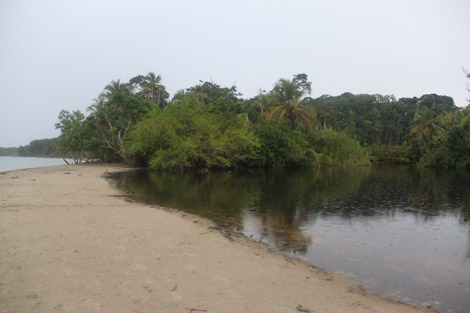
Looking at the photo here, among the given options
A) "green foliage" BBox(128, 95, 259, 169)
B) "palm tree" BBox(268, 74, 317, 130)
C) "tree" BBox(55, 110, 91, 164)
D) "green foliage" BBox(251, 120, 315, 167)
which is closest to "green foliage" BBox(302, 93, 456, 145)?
"palm tree" BBox(268, 74, 317, 130)

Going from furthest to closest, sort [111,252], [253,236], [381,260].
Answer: [253,236], [381,260], [111,252]

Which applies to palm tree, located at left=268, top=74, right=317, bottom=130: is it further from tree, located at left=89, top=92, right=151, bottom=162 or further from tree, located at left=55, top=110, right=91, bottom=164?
tree, located at left=55, top=110, right=91, bottom=164

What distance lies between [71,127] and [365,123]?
5275 centimetres

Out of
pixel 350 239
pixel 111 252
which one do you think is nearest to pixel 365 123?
pixel 350 239

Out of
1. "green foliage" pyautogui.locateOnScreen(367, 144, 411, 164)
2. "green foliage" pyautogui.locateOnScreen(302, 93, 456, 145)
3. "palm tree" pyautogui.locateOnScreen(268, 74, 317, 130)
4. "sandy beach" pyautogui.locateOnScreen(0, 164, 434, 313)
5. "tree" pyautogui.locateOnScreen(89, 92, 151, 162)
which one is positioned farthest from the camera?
"green foliage" pyautogui.locateOnScreen(302, 93, 456, 145)

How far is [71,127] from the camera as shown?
39.3 metres

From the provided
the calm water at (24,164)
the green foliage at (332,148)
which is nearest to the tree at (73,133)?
the calm water at (24,164)

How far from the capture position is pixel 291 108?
39719 mm

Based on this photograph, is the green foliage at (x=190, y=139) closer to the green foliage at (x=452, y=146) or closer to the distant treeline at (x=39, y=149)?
the green foliage at (x=452, y=146)

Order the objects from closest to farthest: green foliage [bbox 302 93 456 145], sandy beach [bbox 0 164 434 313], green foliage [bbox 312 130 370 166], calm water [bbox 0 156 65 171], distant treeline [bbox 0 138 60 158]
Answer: sandy beach [bbox 0 164 434 313], green foliage [bbox 312 130 370 166], calm water [bbox 0 156 65 171], green foliage [bbox 302 93 456 145], distant treeline [bbox 0 138 60 158]

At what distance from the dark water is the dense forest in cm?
1278

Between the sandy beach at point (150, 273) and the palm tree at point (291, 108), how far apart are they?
105ft

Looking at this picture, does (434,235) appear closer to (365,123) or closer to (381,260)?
(381,260)

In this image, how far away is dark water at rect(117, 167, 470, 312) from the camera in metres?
5.84
